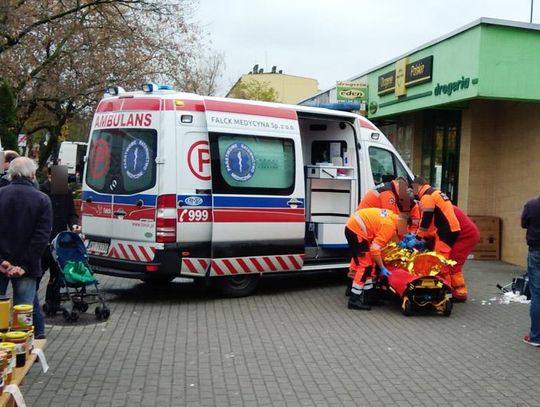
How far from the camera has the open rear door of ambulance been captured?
847 centimetres

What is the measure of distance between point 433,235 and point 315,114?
8.11 ft

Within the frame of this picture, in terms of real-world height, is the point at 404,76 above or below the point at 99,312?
above

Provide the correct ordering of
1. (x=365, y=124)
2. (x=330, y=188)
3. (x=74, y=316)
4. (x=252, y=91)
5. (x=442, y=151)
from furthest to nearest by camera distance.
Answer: (x=252, y=91), (x=442, y=151), (x=365, y=124), (x=330, y=188), (x=74, y=316)

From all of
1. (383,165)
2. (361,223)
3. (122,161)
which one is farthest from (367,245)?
(122,161)

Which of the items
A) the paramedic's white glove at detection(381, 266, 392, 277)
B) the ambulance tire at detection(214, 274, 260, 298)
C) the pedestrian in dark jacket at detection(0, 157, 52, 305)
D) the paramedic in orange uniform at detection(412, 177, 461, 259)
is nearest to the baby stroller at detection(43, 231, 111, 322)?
the pedestrian in dark jacket at detection(0, 157, 52, 305)

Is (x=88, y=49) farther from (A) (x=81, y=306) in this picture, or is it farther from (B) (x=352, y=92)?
(A) (x=81, y=306)

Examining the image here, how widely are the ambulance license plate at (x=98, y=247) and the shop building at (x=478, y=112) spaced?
7.23 m

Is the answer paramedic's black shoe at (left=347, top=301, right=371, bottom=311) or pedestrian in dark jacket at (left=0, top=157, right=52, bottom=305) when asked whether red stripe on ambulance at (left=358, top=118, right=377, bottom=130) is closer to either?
paramedic's black shoe at (left=347, top=301, right=371, bottom=311)

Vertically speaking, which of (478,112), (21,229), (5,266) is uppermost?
(478,112)

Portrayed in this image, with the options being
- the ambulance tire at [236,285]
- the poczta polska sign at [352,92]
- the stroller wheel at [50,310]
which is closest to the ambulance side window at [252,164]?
the ambulance tire at [236,285]

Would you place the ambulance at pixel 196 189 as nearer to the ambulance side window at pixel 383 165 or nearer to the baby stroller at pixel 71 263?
the baby stroller at pixel 71 263

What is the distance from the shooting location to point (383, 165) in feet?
34.9

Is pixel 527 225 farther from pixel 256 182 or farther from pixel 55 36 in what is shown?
pixel 55 36

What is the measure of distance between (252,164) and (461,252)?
3.31 m
